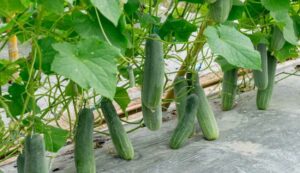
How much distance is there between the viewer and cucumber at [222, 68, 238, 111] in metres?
2.91

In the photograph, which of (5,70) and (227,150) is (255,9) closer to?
(227,150)

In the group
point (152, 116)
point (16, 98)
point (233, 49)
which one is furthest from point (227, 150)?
point (16, 98)

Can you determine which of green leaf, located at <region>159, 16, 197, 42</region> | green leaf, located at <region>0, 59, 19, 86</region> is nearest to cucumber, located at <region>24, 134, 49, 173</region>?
green leaf, located at <region>0, 59, 19, 86</region>

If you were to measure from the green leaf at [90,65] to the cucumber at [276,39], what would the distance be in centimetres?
142

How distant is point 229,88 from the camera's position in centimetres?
295

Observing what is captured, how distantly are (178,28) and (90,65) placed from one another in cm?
85

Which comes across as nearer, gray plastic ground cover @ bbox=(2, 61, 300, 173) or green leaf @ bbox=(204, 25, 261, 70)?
green leaf @ bbox=(204, 25, 261, 70)

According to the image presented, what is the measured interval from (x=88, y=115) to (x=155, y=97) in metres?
0.26

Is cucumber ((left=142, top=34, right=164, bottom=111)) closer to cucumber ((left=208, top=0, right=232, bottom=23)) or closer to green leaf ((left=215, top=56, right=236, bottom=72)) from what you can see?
cucumber ((left=208, top=0, right=232, bottom=23))

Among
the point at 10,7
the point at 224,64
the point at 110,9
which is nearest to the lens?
the point at 110,9

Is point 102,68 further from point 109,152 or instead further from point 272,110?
point 272,110

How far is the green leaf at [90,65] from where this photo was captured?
4.56ft

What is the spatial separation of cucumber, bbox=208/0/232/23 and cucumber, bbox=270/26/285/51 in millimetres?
711

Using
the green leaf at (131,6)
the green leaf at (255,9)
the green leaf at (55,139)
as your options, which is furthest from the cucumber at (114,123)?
the green leaf at (255,9)
